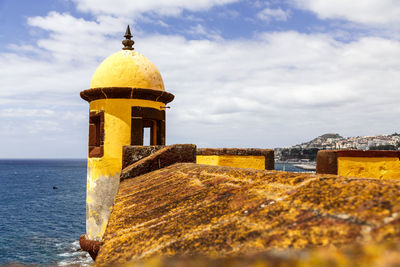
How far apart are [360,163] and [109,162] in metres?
5.93

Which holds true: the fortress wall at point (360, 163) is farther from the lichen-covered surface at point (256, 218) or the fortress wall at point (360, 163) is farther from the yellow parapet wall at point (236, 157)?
the lichen-covered surface at point (256, 218)

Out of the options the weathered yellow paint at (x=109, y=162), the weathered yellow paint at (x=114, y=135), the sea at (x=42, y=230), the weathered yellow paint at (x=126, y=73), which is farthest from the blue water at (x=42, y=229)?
the weathered yellow paint at (x=126, y=73)

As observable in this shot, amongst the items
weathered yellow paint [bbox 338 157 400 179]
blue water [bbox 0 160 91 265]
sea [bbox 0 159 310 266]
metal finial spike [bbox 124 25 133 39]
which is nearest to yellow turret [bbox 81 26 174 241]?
metal finial spike [bbox 124 25 133 39]

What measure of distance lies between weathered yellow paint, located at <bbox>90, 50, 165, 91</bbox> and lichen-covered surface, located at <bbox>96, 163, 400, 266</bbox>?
19.7 feet

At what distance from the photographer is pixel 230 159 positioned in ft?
26.9

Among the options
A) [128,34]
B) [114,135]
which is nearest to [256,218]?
[114,135]

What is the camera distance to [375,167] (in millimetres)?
7422

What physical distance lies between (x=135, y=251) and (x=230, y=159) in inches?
252

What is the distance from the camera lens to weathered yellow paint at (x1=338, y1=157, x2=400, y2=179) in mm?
7324

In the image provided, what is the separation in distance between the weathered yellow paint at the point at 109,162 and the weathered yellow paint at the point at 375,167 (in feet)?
17.4

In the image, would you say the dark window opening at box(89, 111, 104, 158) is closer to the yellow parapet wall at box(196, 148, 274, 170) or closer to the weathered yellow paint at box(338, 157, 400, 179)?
the yellow parapet wall at box(196, 148, 274, 170)

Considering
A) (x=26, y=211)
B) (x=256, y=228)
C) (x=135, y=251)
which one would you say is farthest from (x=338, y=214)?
(x=26, y=211)

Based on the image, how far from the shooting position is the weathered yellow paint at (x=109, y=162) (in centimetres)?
816

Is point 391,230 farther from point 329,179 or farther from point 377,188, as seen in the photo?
point 329,179
